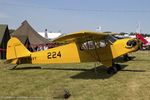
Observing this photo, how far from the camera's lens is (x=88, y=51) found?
1669 centimetres

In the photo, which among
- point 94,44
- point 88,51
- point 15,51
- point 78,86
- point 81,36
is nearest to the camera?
point 78,86

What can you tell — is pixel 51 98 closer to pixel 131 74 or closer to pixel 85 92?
pixel 85 92

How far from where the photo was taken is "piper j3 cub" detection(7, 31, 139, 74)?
1595cm

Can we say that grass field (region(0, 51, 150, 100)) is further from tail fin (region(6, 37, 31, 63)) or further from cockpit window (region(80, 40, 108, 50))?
tail fin (region(6, 37, 31, 63))

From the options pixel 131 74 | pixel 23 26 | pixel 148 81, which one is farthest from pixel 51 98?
pixel 23 26

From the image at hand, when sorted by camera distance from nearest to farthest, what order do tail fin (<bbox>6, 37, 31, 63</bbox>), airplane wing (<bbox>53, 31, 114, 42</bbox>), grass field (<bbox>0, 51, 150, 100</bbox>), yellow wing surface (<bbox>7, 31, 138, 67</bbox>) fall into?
grass field (<bbox>0, 51, 150, 100</bbox>) → airplane wing (<bbox>53, 31, 114, 42</bbox>) → yellow wing surface (<bbox>7, 31, 138, 67</bbox>) → tail fin (<bbox>6, 37, 31, 63</bbox>)

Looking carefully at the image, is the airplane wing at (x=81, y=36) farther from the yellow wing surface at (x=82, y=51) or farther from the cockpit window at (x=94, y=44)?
the cockpit window at (x=94, y=44)

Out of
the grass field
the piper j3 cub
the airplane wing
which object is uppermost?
the airplane wing

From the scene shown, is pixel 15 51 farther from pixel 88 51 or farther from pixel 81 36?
pixel 81 36

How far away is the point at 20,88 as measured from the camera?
1205cm

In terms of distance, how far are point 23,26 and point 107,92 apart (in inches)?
1441

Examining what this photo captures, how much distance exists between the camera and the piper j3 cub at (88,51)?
16.0 metres

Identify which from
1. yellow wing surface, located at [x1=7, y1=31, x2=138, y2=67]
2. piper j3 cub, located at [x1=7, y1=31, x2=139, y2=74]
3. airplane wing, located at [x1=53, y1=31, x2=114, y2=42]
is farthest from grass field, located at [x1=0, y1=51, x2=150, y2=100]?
airplane wing, located at [x1=53, y1=31, x2=114, y2=42]

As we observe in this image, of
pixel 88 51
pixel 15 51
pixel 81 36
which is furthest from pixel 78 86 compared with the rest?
pixel 15 51
